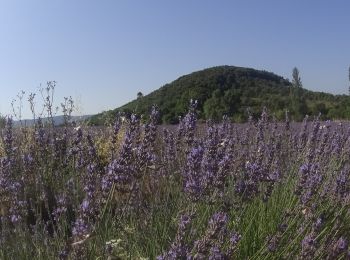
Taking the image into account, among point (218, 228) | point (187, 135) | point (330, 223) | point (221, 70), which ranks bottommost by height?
point (330, 223)

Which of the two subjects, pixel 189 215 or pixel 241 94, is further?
pixel 241 94

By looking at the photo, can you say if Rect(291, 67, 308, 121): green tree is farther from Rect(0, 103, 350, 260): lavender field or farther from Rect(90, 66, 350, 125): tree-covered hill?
Rect(0, 103, 350, 260): lavender field

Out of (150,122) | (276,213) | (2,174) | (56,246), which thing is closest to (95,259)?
(56,246)

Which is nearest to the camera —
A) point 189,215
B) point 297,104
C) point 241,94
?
point 189,215

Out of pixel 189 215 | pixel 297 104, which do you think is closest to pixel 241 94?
pixel 297 104

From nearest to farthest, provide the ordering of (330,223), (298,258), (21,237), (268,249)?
(298,258) → (268,249) → (21,237) → (330,223)

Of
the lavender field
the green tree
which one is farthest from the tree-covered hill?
the lavender field

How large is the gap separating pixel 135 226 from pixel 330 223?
138 cm

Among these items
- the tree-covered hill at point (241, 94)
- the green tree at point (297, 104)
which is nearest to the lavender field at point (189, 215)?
the tree-covered hill at point (241, 94)

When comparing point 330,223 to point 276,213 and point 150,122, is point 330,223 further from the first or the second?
point 150,122

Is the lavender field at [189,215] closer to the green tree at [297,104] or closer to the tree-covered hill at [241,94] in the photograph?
the tree-covered hill at [241,94]

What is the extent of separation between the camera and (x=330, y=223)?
12.0 feet

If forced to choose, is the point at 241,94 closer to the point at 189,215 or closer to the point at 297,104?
the point at 297,104

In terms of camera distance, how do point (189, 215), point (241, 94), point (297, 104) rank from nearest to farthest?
point (189, 215), point (297, 104), point (241, 94)
